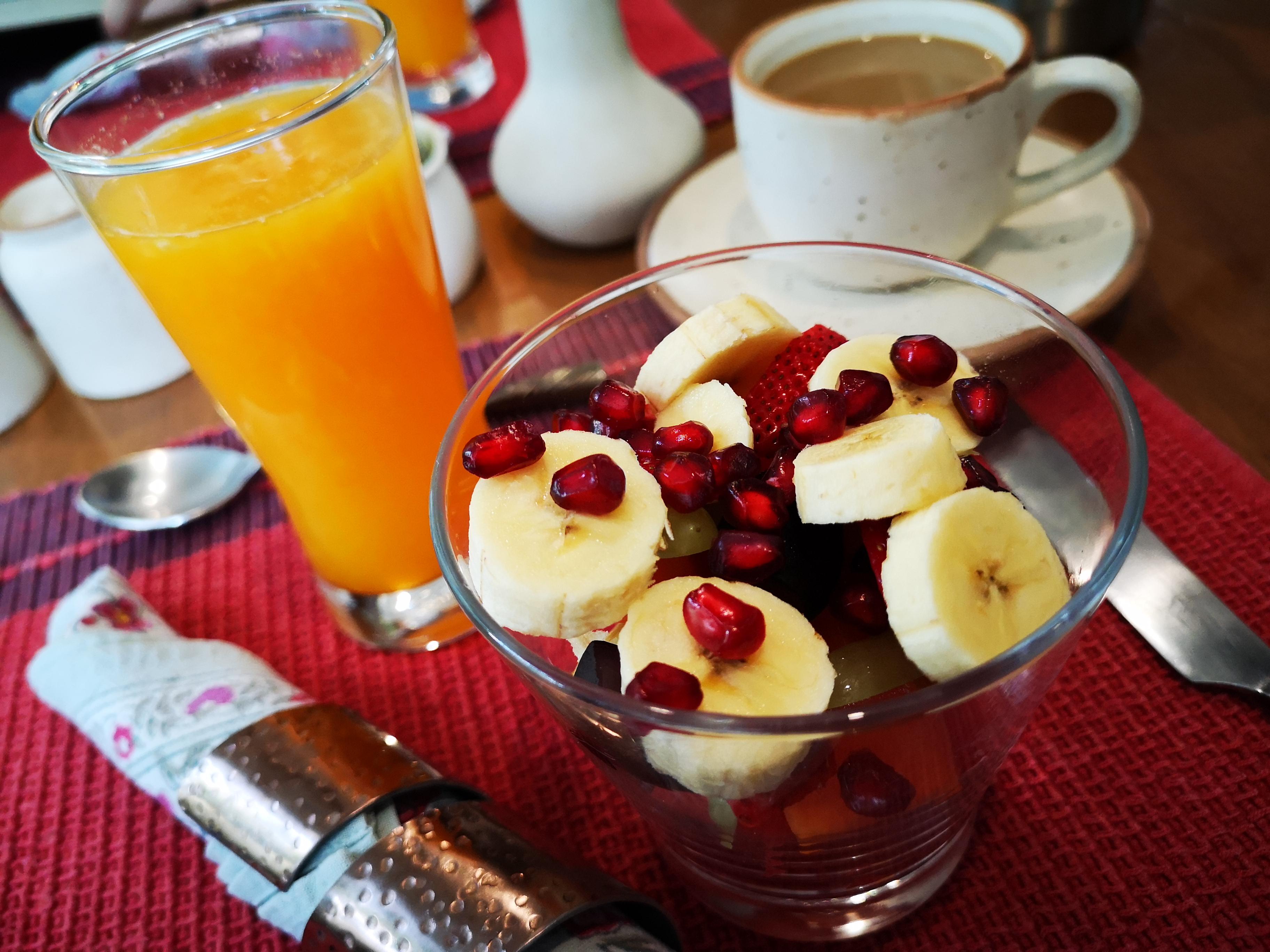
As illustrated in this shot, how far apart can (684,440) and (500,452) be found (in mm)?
128

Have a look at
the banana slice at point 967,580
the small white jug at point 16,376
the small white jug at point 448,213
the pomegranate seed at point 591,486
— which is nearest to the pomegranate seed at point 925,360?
Answer: the banana slice at point 967,580

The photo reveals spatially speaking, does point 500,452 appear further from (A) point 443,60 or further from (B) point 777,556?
(A) point 443,60

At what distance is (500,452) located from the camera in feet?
1.96

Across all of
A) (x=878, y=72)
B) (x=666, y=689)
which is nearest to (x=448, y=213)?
(x=878, y=72)

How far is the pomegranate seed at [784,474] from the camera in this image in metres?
0.60

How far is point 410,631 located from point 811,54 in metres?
0.81

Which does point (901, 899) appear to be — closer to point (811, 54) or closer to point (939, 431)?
point (939, 431)

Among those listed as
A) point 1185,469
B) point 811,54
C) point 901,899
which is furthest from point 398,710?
point 811,54

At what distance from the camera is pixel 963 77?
3.54 feet

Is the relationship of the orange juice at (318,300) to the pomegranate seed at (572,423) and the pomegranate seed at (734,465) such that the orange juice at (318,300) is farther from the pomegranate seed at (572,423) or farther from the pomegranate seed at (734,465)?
the pomegranate seed at (734,465)

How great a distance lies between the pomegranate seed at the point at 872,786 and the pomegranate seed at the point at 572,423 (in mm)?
296

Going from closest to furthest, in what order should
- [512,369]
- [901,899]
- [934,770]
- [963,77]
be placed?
[934,770] < [901,899] < [512,369] < [963,77]

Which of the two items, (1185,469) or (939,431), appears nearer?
(939,431)

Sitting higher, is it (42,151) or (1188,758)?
(42,151)
